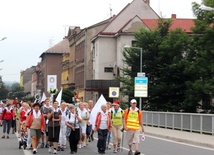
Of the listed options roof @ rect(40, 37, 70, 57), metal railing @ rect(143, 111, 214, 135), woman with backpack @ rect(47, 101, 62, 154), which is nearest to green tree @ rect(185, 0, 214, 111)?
metal railing @ rect(143, 111, 214, 135)

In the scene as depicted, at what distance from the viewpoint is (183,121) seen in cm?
3136

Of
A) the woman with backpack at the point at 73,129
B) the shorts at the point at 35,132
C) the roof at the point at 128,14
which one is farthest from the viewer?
the roof at the point at 128,14

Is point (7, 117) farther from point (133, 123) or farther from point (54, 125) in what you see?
point (133, 123)

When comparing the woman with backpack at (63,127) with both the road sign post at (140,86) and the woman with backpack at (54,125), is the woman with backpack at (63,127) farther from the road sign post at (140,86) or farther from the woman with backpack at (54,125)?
the road sign post at (140,86)

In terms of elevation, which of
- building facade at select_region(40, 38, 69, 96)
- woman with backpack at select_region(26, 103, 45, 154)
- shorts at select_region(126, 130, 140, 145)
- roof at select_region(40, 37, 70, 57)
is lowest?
shorts at select_region(126, 130, 140, 145)

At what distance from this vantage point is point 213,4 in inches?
1533

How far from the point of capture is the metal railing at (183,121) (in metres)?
27.2

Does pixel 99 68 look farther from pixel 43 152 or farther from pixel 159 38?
pixel 43 152

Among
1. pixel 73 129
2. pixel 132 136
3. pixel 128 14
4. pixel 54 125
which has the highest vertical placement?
pixel 128 14

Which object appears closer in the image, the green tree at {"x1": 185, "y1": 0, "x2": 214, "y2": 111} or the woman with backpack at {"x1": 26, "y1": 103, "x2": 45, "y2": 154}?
the woman with backpack at {"x1": 26, "y1": 103, "x2": 45, "y2": 154}

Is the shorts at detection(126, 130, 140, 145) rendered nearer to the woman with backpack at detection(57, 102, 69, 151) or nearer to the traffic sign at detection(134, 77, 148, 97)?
the woman with backpack at detection(57, 102, 69, 151)

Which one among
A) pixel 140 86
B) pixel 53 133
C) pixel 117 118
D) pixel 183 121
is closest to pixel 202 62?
pixel 140 86

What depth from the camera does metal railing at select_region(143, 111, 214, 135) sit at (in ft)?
89.2

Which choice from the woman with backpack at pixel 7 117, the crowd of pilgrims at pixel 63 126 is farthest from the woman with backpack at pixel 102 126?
the woman with backpack at pixel 7 117
